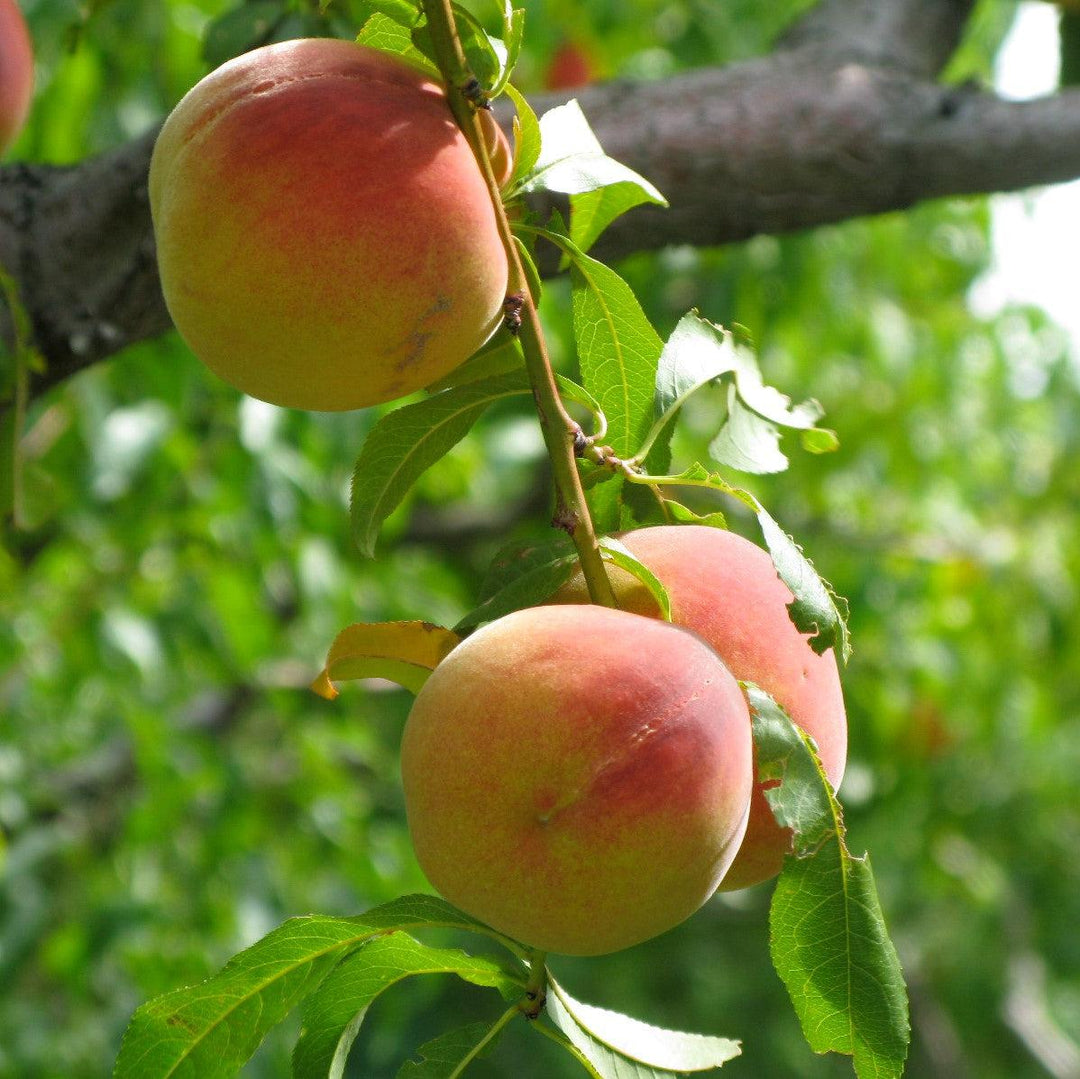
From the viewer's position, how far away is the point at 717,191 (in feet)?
3.96

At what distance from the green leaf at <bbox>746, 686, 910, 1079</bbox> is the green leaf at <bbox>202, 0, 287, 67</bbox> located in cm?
80

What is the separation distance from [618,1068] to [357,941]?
0.16 m

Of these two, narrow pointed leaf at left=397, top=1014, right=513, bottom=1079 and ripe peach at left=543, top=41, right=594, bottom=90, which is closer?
narrow pointed leaf at left=397, top=1014, right=513, bottom=1079

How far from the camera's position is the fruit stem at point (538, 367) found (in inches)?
25.5

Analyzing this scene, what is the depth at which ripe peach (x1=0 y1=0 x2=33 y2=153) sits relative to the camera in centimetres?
107

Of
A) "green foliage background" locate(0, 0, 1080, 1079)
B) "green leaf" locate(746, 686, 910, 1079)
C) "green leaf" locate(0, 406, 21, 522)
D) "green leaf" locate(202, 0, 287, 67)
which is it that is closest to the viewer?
"green leaf" locate(746, 686, 910, 1079)

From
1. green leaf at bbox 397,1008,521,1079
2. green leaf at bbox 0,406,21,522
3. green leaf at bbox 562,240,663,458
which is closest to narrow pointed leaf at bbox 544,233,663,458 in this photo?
green leaf at bbox 562,240,663,458

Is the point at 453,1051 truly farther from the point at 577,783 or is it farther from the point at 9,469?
the point at 9,469

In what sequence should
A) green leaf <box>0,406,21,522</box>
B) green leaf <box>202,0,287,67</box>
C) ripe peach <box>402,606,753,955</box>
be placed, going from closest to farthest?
ripe peach <box>402,606,753,955</box>, green leaf <box>0,406,21,522</box>, green leaf <box>202,0,287,67</box>

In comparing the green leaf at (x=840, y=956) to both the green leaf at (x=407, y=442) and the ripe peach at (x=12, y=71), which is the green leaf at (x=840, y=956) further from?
the ripe peach at (x=12, y=71)

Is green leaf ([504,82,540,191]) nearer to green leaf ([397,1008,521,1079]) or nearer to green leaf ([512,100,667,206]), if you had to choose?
green leaf ([512,100,667,206])

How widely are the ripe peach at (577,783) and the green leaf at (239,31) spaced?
29.2 inches

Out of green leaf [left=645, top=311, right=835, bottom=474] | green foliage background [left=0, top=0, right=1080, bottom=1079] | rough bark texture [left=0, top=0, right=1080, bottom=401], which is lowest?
green foliage background [left=0, top=0, right=1080, bottom=1079]

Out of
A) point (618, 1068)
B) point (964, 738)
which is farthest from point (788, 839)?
point (964, 738)
